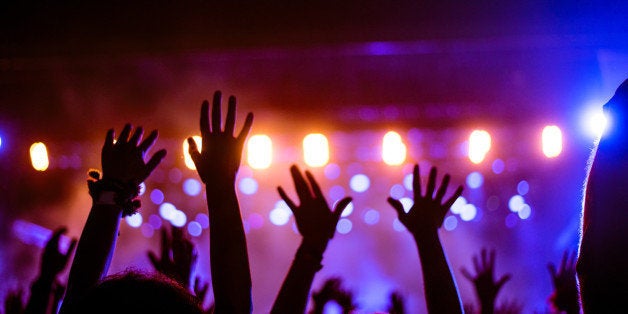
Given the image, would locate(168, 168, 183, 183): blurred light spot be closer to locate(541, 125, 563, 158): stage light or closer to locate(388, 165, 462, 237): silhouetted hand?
locate(541, 125, 563, 158): stage light

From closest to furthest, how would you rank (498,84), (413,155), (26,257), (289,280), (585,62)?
(289,280)
(585,62)
(498,84)
(413,155)
(26,257)

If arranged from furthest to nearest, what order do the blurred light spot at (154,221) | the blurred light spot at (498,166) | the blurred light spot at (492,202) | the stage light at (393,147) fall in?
the blurred light spot at (154,221)
the blurred light spot at (492,202)
the blurred light spot at (498,166)
the stage light at (393,147)

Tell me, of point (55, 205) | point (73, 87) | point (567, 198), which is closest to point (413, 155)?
point (567, 198)

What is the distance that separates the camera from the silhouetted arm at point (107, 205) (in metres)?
1.50

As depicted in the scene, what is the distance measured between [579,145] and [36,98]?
663 cm

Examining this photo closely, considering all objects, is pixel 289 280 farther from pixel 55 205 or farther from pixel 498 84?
pixel 55 205

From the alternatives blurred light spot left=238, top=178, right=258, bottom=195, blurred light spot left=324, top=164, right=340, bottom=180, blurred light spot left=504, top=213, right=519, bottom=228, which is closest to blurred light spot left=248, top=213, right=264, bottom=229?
blurred light spot left=238, top=178, right=258, bottom=195

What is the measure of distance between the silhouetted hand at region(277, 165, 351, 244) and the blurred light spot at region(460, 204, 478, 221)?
20.5 feet

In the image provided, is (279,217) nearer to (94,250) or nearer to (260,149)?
(260,149)

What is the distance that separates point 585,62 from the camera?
464 cm

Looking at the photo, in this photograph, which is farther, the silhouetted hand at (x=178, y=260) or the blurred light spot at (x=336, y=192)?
the blurred light spot at (x=336, y=192)

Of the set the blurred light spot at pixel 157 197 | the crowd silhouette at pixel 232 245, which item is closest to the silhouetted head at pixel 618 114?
the crowd silhouette at pixel 232 245

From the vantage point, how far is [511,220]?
7465 millimetres

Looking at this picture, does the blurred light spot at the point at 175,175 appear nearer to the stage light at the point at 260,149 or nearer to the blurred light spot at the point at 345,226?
the stage light at the point at 260,149
